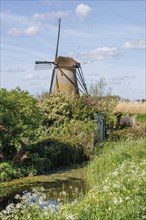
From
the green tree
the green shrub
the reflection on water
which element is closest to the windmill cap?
the green tree

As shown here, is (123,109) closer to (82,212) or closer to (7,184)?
(7,184)

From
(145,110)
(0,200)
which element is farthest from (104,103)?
(145,110)

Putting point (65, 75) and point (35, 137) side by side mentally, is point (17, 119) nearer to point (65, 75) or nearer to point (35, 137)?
point (35, 137)

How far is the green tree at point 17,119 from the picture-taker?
1565 centimetres

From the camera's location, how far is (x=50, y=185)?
45.1ft

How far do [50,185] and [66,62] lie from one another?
17976 mm

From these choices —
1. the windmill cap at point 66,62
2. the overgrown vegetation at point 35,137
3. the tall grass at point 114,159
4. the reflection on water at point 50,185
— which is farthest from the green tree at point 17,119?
the windmill cap at point 66,62

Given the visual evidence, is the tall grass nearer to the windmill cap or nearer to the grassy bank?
the grassy bank

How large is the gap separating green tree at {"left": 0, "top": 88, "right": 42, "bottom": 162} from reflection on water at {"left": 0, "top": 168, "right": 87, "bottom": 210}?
158 cm

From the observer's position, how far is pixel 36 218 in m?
6.67

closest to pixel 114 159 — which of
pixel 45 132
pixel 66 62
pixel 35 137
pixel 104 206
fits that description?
pixel 35 137

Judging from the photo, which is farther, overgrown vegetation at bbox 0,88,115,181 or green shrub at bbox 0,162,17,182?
overgrown vegetation at bbox 0,88,115,181

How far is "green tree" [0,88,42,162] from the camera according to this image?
616 inches

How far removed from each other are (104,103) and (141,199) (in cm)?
1764
